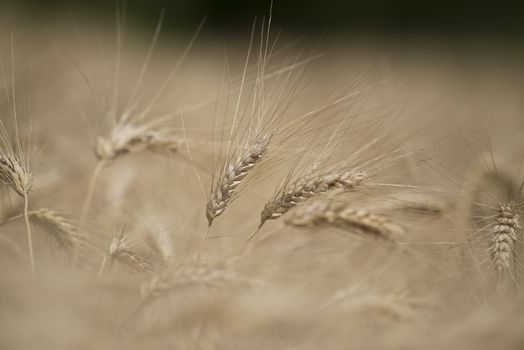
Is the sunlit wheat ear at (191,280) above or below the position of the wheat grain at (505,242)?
below

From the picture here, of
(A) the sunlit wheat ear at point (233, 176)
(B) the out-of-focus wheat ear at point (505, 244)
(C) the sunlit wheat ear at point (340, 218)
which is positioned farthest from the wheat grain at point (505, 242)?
(A) the sunlit wheat ear at point (233, 176)

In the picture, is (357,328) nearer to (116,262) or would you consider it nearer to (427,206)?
(427,206)

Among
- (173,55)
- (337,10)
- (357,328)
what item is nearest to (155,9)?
(173,55)

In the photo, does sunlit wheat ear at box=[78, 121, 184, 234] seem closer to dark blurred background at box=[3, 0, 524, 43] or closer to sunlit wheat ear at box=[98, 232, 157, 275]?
sunlit wheat ear at box=[98, 232, 157, 275]

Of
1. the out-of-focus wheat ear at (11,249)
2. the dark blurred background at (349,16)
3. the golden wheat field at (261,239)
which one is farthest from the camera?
the dark blurred background at (349,16)

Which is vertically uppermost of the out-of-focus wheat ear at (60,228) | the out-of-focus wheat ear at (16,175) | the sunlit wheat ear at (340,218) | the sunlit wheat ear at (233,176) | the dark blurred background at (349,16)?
the dark blurred background at (349,16)

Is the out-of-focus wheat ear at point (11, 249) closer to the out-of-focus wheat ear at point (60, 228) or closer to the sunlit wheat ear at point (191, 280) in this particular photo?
the out-of-focus wheat ear at point (60, 228)
